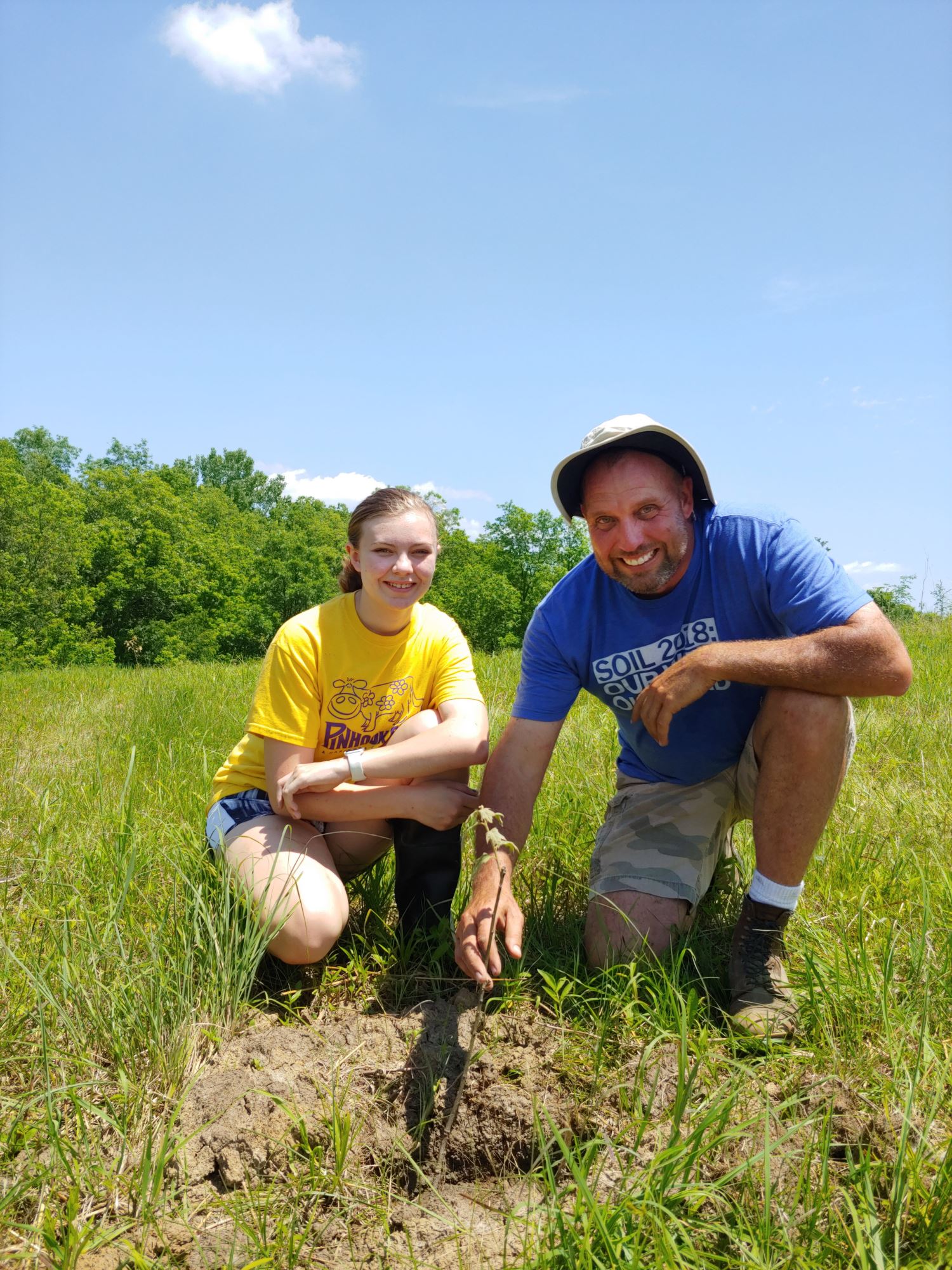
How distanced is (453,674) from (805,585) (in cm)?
117

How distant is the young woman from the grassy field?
179 millimetres

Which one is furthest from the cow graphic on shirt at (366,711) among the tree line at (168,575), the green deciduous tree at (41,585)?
the green deciduous tree at (41,585)

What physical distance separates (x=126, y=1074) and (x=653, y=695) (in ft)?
5.52

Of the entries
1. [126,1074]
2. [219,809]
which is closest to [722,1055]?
[126,1074]

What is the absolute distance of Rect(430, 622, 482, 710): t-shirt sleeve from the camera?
293 centimetres

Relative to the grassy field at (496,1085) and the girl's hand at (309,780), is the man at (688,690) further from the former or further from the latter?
the girl's hand at (309,780)

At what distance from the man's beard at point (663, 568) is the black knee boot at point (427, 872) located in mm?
980

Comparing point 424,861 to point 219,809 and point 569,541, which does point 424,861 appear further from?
point 569,541

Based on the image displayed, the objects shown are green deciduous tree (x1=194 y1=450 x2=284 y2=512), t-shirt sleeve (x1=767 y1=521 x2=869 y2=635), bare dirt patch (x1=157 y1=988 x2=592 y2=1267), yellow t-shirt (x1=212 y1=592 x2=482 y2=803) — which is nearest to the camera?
bare dirt patch (x1=157 y1=988 x2=592 y2=1267)

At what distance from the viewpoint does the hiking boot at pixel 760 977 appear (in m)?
2.26

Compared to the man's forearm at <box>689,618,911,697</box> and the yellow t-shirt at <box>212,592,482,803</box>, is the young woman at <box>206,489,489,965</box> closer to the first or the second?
the yellow t-shirt at <box>212,592,482,803</box>

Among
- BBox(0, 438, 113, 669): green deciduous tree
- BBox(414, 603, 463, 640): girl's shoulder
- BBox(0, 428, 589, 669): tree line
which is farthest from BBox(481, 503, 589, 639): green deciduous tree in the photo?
BBox(414, 603, 463, 640): girl's shoulder

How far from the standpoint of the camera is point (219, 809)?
2.91 m

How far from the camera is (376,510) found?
289 centimetres
